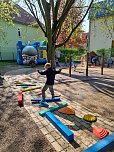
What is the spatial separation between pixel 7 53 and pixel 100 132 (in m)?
24.0

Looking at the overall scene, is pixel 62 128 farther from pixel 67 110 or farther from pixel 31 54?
pixel 31 54

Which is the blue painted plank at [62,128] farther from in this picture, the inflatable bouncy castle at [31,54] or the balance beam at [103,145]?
the inflatable bouncy castle at [31,54]

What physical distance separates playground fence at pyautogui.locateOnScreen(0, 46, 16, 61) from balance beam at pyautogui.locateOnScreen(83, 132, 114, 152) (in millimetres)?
23777

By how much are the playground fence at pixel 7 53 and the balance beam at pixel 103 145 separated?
2378cm

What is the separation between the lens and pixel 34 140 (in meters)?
3.37

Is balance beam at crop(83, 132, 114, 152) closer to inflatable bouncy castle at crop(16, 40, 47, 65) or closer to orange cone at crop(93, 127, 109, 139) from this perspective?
orange cone at crop(93, 127, 109, 139)

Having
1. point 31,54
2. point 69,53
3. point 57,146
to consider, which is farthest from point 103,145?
point 69,53

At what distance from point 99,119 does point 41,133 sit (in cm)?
168

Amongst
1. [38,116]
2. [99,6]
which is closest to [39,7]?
[99,6]

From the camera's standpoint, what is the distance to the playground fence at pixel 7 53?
24656 millimetres

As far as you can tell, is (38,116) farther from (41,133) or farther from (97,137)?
(97,137)

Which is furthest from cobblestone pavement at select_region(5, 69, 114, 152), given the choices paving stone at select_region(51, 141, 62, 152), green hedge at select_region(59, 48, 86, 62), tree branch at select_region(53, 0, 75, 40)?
green hedge at select_region(59, 48, 86, 62)

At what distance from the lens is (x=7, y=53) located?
25.2 meters

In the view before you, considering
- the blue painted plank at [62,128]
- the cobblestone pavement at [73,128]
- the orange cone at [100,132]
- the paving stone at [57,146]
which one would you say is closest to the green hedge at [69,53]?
the cobblestone pavement at [73,128]
